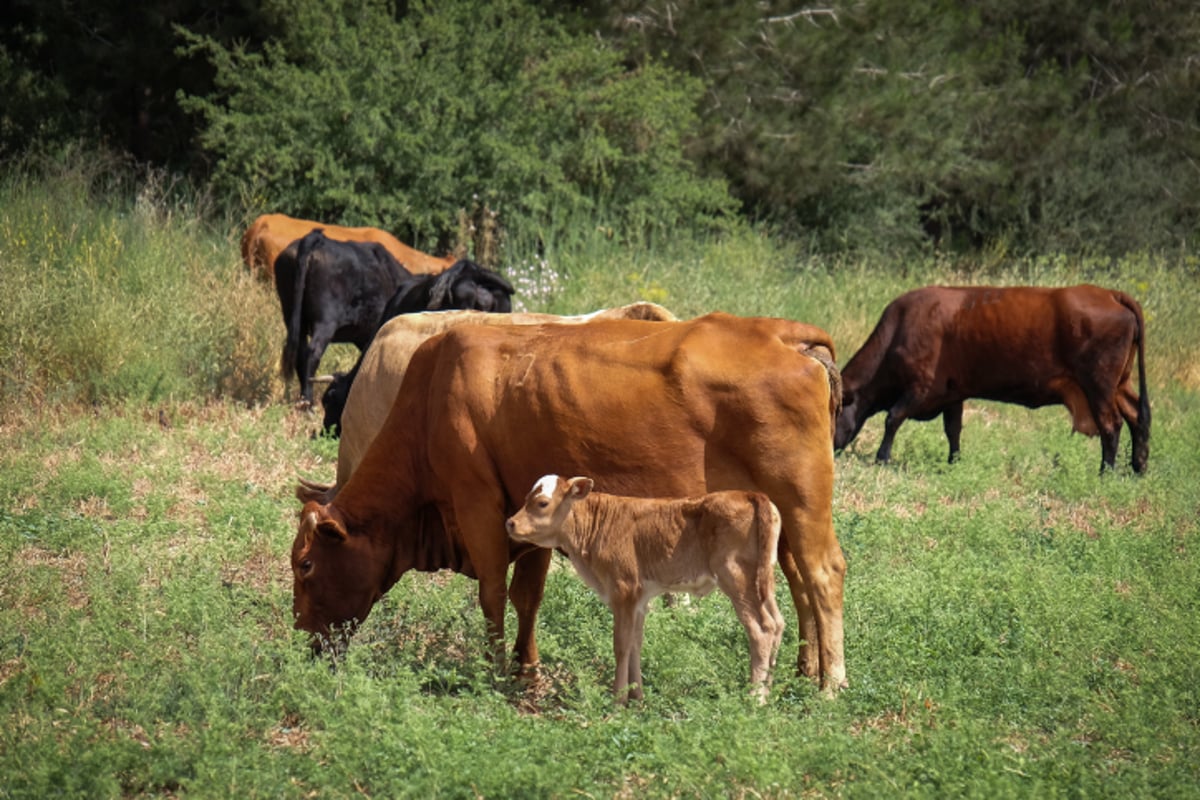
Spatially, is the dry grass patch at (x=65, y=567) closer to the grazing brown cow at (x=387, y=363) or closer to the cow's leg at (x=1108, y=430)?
the grazing brown cow at (x=387, y=363)

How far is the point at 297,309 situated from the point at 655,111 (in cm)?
874

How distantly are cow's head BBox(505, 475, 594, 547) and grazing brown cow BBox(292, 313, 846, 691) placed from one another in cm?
33

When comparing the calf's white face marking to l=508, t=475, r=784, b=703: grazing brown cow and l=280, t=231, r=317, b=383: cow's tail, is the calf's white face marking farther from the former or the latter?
l=280, t=231, r=317, b=383: cow's tail

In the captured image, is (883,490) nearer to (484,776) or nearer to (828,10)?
(484,776)

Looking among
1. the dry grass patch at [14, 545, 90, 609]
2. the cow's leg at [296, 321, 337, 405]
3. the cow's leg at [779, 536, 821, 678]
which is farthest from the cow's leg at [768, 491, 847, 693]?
the cow's leg at [296, 321, 337, 405]

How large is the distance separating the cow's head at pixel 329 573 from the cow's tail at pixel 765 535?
1.80 meters

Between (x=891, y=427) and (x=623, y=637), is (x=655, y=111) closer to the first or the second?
(x=891, y=427)

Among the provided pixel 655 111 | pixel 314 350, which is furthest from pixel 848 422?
pixel 655 111

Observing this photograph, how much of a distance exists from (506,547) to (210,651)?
135 cm

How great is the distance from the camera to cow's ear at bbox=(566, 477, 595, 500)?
5.88 metres

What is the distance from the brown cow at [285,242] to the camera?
15109mm

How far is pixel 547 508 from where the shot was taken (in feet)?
19.2

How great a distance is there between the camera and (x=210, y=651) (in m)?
5.96

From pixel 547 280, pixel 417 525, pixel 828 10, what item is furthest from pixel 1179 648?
pixel 828 10
